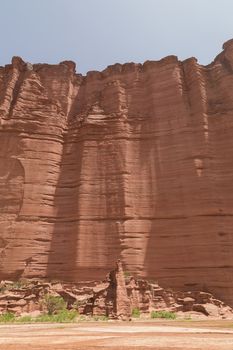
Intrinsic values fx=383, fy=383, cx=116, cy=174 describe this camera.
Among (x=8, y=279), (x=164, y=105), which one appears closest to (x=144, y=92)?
(x=164, y=105)

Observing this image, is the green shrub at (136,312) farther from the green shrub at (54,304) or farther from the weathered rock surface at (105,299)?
the green shrub at (54,304)

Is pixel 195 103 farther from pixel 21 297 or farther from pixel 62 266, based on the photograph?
pixel 21 297

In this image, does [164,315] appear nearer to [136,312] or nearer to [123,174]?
[136,312]

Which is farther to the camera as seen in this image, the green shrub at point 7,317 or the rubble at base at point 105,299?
the rubble at base at point 105,299

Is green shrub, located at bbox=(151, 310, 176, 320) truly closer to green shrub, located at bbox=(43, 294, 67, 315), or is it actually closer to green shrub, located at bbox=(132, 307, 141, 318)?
green shrub, located at bbox=(132, 307, 141, 318)

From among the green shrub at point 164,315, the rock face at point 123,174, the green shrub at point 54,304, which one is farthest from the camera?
the rock face at point 123,174

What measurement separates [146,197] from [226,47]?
21190mm

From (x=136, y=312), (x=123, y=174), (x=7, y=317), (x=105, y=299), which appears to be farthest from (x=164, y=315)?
(x=123, y=174)

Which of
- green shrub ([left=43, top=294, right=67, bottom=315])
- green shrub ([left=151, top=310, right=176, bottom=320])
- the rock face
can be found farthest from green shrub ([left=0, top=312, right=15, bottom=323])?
green shrub ([left=151, top=310, right=176, bottom=320])

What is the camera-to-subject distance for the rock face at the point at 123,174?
32562mm

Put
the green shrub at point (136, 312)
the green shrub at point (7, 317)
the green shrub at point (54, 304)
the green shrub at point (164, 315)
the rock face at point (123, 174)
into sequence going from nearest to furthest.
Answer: the green shrub at point (7, 317)
the green shrub at point (164, 315)
the green shrub at point (136, 312)
the green shrub at point (54, 304)
the rock face at point (123, 174)

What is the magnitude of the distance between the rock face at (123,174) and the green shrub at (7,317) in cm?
793

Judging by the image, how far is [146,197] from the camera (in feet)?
117

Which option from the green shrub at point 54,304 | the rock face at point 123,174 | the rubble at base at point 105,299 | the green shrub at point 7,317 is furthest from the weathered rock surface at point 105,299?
the rock face at point 123,174
